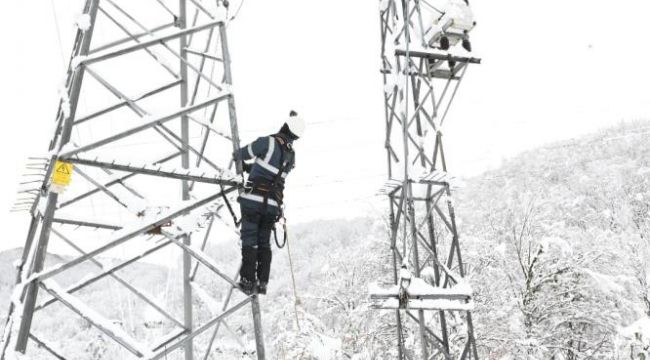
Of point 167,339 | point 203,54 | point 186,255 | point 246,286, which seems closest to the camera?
point 246,286

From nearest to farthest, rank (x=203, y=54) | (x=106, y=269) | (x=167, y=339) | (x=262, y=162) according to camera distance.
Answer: (x=262, y=162), (x=106, y=269), (x=167, y=339), (x=203, y=54)

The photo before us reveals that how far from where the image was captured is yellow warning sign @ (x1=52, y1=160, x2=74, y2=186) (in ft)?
13.5

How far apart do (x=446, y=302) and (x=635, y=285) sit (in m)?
15.6

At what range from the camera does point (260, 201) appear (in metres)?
4.84

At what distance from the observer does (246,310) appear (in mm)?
38125

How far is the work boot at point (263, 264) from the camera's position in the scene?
484cm

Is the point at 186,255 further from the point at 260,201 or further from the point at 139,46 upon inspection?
the point at 139,46

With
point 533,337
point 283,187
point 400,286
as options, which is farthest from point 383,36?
point 533,337

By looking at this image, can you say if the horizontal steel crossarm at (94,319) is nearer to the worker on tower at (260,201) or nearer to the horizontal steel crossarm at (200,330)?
the horizontal steel crossarm at (200,330)

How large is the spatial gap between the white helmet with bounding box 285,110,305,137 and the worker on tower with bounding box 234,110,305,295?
19 cm

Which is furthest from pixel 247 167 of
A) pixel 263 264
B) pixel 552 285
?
pixel 552 285

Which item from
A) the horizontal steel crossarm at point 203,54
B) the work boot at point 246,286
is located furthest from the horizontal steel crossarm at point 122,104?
the work boot at point 246,286

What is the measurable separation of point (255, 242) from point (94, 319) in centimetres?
138

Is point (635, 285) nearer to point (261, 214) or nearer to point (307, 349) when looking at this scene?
point (307, 349)
